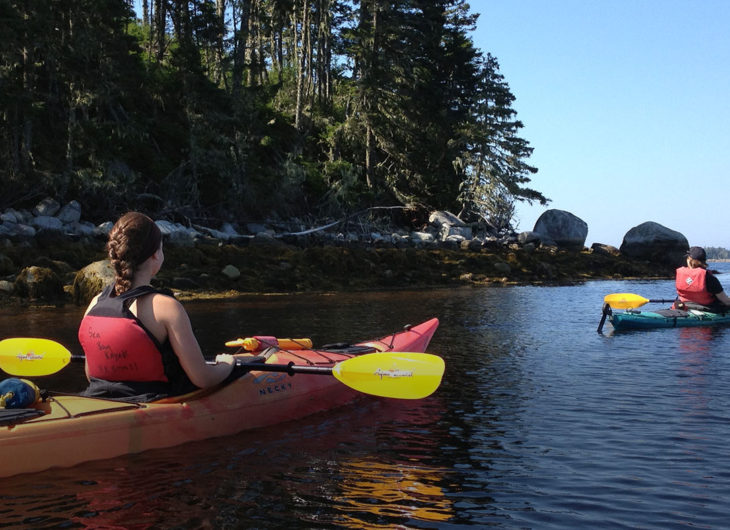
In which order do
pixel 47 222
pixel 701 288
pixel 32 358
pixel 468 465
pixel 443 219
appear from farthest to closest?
pixel 443 219
pixel 47 222
pixel 701 288
pixel 32 358
pixel 468 465

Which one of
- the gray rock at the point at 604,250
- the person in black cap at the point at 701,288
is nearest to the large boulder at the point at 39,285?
the person in black cap at the point at 701,288

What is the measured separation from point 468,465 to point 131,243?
3137mm

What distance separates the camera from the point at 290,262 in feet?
71.9

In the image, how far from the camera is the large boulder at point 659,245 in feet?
122

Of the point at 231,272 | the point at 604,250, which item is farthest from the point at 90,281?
the point at 604,250

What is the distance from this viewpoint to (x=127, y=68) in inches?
871

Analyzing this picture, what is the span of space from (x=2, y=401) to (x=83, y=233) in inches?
614

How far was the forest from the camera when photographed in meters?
19.8

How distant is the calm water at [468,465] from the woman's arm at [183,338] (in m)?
0.66

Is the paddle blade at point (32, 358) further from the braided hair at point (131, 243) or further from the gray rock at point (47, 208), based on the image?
the gray rock at point (47, 208)

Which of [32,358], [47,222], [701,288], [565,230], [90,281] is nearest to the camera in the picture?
[32,358]

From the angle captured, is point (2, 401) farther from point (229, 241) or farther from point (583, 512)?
point (229, 241)

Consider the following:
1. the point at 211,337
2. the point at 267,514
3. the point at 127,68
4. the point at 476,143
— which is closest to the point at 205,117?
the point at 127,68

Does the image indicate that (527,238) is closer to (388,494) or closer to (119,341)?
(388,494)
